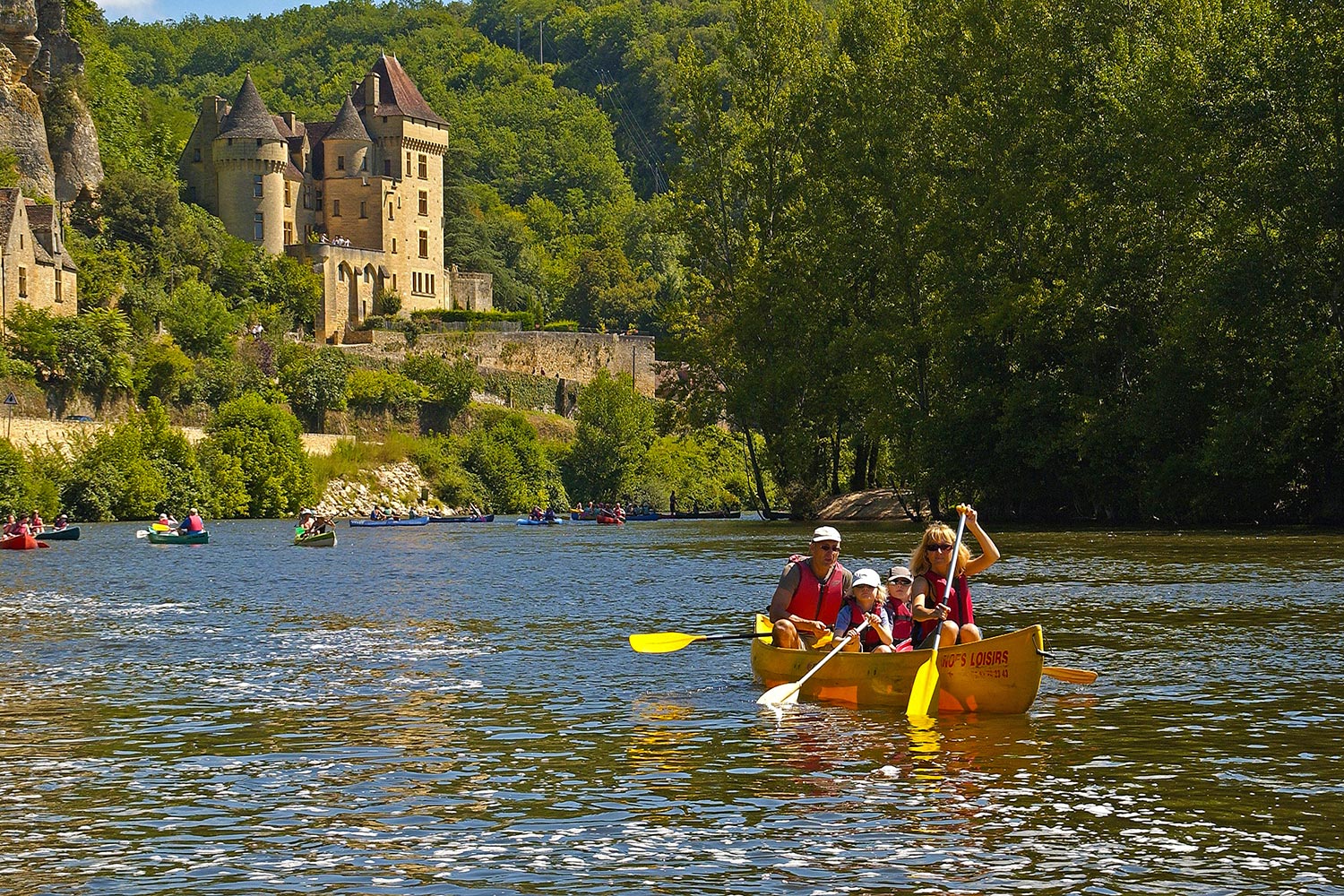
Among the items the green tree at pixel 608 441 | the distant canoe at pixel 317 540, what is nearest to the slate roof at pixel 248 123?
the green tree at pixel 608 441

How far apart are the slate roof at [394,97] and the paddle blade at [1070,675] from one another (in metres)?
128

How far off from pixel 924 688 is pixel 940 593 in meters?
1.33

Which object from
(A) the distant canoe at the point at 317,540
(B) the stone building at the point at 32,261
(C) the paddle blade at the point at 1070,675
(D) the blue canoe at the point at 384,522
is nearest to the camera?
(C) the paddle blade at the point at 1070,675

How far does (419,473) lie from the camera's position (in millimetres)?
97250

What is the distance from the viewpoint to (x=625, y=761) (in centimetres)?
1351

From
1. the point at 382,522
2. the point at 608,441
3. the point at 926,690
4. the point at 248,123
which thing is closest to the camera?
the point at 926,690

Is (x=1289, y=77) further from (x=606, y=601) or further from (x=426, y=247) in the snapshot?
(x=426, y=247)

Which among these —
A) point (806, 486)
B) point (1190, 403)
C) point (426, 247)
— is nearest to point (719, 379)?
point (806, 486)

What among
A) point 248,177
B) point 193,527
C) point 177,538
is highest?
point 248,177

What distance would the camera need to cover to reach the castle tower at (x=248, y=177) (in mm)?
125438

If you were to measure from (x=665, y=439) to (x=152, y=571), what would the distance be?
70433 millimetres

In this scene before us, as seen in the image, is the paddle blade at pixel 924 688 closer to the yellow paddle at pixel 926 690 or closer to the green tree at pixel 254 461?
the yellow paddle at pixel 926 690

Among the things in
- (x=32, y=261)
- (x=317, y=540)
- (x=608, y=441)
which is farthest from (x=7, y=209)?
(x=317, y=540)

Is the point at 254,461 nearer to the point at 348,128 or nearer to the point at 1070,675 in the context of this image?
the point at 348,128
